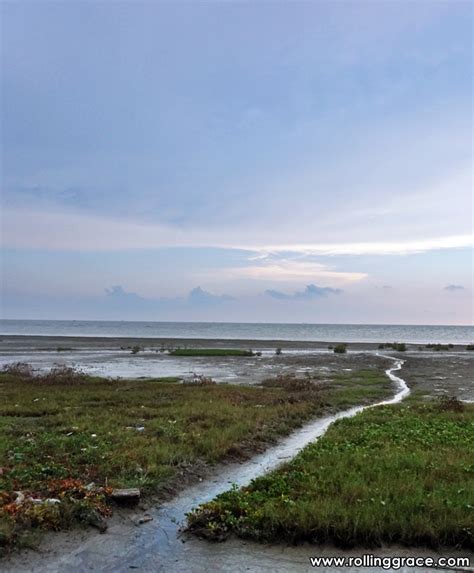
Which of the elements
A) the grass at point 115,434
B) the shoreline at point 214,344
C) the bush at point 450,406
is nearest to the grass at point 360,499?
the grass at point 115,434

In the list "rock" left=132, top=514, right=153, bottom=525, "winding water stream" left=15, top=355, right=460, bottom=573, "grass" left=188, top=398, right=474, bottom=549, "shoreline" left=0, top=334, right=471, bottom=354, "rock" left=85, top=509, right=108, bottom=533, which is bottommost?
"shoreline" left=0, top=334, right=471, bottom=354

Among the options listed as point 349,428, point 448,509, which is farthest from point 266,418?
point 448,509

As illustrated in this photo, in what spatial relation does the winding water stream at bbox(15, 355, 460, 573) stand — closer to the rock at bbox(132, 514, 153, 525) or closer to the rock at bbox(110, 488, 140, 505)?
the rock at bbox(132, 514, 153, 525)

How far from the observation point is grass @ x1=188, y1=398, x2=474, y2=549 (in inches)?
324

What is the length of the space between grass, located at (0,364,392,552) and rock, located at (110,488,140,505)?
157 mm

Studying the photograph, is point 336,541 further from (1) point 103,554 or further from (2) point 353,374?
(2) point 353,374

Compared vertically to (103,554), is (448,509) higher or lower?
higher

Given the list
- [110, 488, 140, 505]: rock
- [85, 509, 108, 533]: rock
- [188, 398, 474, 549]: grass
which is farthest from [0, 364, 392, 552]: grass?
[188, 398, 474, 549]: grass

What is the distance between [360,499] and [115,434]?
8.36 m

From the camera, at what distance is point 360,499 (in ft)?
30.3

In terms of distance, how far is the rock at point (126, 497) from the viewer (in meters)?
9.88

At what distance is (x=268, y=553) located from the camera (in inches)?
313

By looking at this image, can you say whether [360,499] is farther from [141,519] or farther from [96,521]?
[96,521]

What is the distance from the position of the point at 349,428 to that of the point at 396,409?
4707 millimetres
